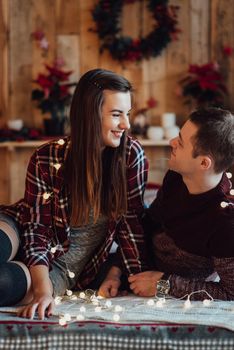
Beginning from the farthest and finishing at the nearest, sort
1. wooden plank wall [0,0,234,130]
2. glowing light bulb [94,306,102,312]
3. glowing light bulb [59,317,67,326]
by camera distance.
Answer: wooden plank wall [0,0,234,130] → glowing light bulb [94,306,102,312] → glowing light bulb [59,317,67,326]

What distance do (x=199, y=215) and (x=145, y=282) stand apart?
0.27 meters

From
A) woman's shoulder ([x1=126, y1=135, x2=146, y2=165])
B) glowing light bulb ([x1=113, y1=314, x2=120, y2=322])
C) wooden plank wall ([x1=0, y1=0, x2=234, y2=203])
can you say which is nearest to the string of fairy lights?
glowing light bulb ([x1=113, y1=314, x2=120, y2=322])

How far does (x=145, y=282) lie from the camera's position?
6.53ft

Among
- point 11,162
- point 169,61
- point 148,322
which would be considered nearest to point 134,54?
point 169,61

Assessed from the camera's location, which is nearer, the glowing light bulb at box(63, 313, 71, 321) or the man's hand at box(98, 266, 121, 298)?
the glowing light bulb at box(63, 313, 71, 321)

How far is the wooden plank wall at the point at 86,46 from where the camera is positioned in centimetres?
432

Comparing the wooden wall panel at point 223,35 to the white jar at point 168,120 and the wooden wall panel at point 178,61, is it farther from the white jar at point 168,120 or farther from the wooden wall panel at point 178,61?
the white jar at point 168,120

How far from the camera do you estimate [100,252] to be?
2.11m

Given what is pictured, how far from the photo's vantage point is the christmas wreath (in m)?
4.23

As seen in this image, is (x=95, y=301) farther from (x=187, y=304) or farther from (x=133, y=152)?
(x=133, y=152)

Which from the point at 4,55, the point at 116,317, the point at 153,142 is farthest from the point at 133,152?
the point at 4,55

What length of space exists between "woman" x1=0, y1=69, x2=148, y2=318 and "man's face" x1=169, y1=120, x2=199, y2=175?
0.59 feet

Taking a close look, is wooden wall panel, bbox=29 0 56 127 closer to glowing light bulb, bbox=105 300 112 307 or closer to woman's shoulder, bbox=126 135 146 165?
woman's shoulder, bbox=126 135 146 165

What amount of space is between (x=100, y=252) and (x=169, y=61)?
2.53 meters
